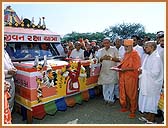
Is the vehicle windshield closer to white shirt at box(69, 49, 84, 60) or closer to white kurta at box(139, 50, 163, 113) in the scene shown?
white shirt at box(69, 49, 84, 60)

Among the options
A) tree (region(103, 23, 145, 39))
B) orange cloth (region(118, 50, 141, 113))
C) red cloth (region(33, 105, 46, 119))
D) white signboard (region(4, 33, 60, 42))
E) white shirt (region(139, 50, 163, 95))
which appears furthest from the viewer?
tree (region(103, 23, 145, 39))

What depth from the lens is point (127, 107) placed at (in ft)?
15.4

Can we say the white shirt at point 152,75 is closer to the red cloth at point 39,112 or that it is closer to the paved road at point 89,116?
the paved road at point 89,116

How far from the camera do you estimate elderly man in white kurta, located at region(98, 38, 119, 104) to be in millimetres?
4973

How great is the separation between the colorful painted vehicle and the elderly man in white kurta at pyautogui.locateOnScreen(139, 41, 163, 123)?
1445 mm

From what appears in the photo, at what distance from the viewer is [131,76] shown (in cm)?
431

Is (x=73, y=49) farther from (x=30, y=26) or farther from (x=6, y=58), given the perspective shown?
(x=6, y=58)

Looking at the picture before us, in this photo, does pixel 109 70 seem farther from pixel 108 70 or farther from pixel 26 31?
pixel 26 31

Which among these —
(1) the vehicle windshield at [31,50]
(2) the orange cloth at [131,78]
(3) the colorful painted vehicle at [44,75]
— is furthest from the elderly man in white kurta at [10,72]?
(2) the orange cloth at [131,78]

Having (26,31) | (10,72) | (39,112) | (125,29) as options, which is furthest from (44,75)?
(125,29)

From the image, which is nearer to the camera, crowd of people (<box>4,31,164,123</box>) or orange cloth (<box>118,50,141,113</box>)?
crowd of people (<box>4,31,164,123</box>)

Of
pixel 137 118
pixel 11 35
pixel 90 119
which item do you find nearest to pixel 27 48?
pixel 11 35

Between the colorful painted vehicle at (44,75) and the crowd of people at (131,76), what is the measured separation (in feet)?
0.72

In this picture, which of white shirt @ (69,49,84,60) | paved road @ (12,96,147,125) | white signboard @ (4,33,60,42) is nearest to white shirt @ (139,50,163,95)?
paved road @ (12,96,147,125)
